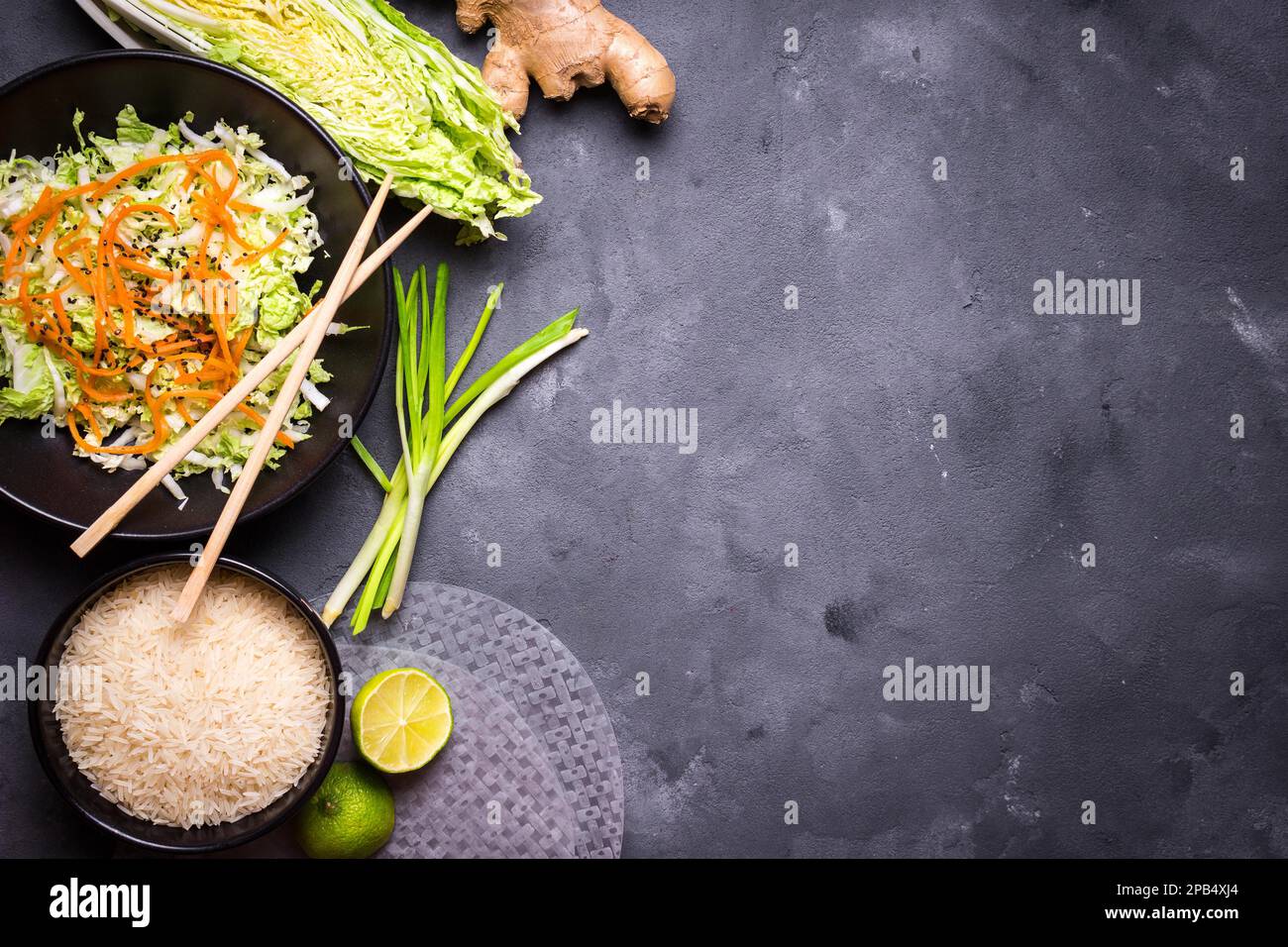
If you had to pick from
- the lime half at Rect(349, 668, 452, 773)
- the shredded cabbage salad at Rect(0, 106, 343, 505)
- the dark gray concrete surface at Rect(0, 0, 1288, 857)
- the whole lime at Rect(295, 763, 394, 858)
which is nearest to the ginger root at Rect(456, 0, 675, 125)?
the dark gray concrete surface at Rect(0, 0, 1288, 857)

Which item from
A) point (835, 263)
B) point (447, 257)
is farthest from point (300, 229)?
point (835, 263)

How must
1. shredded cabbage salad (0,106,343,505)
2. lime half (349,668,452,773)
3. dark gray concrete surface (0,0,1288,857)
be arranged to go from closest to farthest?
1. shredded cabbage salad (0,106,343,505)
2. lime half (349,668,452,773)
3. dark gray concrete surface (0,0,1288,857)

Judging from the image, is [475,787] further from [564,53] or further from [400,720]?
[564,53]

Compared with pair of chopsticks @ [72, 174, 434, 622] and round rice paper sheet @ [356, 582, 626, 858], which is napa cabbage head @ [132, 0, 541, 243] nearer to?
pair of chopsticks @ [72, 174, 434, 622]

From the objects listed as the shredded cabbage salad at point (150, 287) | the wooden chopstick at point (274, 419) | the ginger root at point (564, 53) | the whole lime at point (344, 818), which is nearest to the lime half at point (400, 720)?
the whole lime at point (344, 818)

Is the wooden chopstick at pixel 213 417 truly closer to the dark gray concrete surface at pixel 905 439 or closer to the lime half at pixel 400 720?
the dark gray concrete surface at pixel 905 439
